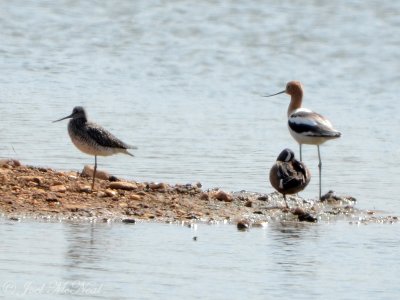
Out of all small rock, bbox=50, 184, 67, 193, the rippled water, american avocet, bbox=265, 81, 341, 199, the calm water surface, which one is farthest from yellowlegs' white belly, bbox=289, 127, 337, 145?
small rock, bbox=50, 184, 67, 193

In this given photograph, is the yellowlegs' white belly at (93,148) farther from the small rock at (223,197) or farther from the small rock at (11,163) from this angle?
the small rock at (223,197)

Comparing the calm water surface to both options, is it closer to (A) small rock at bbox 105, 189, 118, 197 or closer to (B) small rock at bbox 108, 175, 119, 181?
(A) small rock at bbox 105, 189, 118, 197

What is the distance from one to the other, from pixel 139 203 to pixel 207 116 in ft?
18.7

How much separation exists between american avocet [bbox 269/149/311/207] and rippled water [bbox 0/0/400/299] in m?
0.60

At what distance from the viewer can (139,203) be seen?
40.4ft

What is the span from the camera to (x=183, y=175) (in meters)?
14.3

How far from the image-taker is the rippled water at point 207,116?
10297 mm

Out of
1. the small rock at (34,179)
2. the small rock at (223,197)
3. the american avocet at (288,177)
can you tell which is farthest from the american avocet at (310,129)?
the small rock at (34,179)

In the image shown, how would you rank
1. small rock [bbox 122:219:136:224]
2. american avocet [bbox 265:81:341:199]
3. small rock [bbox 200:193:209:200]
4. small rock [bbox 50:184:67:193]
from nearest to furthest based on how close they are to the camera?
small rock [bbox 122:219:136:224] → small rock [bbox 50:184:67:193] → small rock [bbox 200:193:209:200] → american avocet [bbox 265:81:341:199]

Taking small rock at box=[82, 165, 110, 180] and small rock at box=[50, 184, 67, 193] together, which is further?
small rock at box=[82, 165, 110, 180]

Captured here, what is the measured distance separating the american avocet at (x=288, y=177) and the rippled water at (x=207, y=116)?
60 cm

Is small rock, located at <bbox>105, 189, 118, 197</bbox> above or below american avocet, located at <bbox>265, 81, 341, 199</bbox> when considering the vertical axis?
below

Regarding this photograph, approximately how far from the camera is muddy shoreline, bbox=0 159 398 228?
11.8 metres

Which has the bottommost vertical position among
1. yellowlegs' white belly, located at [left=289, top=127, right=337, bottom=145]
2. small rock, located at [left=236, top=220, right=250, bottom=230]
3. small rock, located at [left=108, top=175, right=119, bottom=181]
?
small rock, located at [left=236, top=220, right=250, bottom=230]
